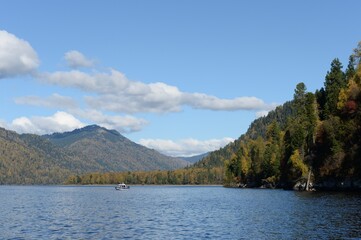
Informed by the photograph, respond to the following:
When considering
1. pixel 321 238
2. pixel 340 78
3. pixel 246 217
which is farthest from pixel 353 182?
pixel 321 238

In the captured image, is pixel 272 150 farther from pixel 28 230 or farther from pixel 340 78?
pixel 28 230

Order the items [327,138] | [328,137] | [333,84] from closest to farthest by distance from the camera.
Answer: [328,137], [327,138], [333,84]

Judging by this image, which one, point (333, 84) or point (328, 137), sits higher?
point (333, 84)

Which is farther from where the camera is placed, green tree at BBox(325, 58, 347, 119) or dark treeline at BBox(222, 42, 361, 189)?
green tree at BBox(325, 58, 347, 119)

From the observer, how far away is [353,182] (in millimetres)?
120250

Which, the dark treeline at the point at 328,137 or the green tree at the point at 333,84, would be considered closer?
the dark treeline at the point at 328,137

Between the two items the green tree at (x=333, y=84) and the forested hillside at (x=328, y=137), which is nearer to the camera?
the forested hillside at (x=328, y=137)

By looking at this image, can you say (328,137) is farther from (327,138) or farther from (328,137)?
(327,138)

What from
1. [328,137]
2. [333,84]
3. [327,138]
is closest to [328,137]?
[328,137]

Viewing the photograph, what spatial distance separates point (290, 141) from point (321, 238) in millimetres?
116663

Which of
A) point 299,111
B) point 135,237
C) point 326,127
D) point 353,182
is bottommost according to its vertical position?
point 135,237

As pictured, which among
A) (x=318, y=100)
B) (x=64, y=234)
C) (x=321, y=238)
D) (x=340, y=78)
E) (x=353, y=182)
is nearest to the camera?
(x=321, y=238)

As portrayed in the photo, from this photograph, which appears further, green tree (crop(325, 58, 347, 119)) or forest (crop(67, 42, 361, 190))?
green tree (crop(325, 58, 347, 119))

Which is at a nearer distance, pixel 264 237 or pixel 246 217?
pixel 264 237
